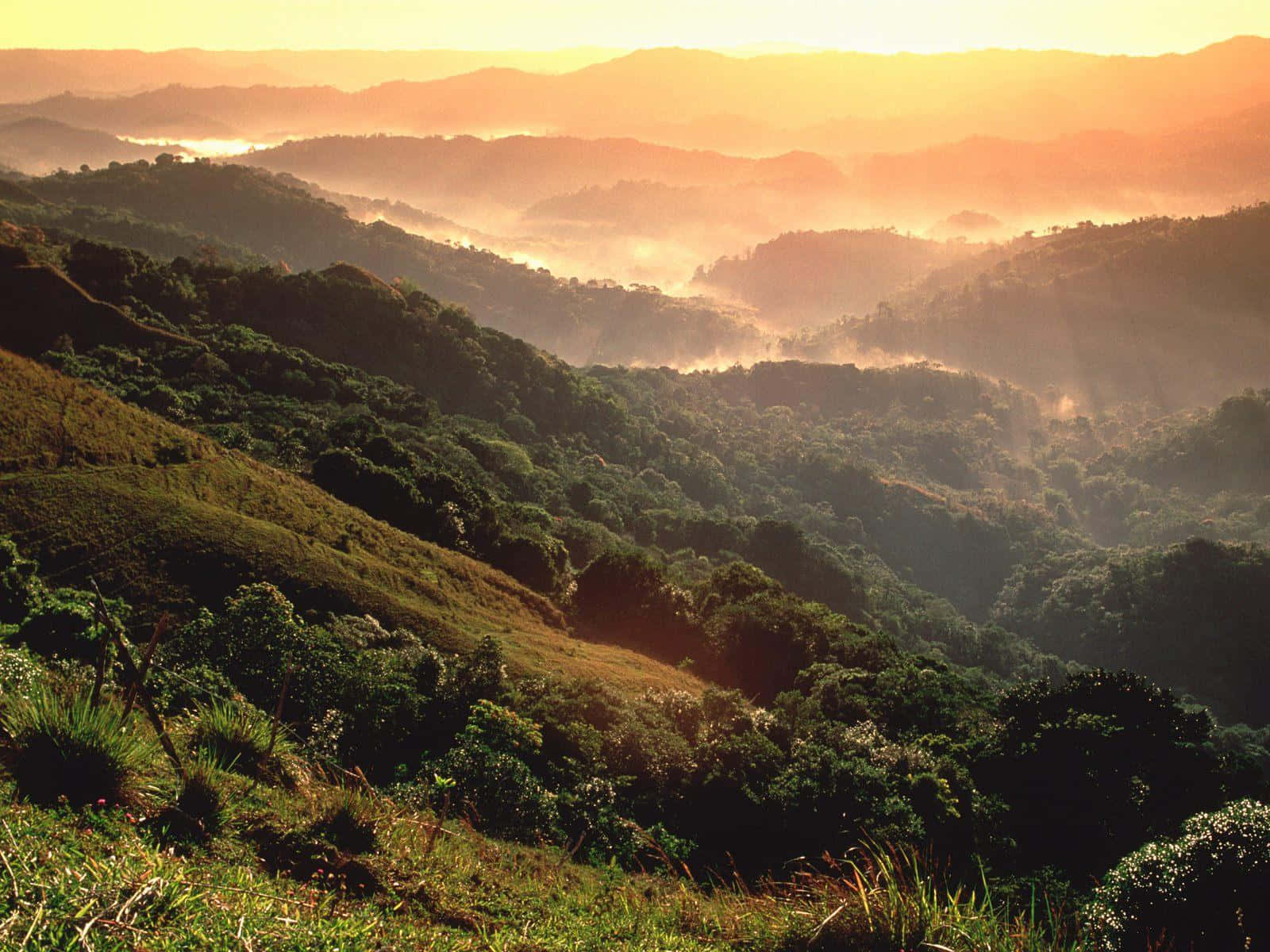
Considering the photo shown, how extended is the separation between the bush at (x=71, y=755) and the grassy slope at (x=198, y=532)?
13636 mm

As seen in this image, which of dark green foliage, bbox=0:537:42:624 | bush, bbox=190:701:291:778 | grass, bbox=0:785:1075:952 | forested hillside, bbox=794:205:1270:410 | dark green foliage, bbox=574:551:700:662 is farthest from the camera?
forested hillside, bbox=794:205:1270:410

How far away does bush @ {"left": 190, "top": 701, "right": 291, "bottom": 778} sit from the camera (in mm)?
6672

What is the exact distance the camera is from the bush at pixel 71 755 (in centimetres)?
488

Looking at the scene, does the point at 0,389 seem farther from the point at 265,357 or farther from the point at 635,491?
the point at 635,491

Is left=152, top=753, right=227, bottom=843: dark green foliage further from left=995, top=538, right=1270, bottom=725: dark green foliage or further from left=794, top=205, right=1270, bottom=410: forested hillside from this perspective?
left=794, top=205, right=1270, bottom=410: forested hillside

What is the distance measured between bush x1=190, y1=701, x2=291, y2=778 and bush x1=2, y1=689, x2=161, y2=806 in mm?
1445

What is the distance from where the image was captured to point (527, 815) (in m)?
11.7

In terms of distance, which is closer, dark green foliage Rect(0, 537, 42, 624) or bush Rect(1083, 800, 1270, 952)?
bush Rect(1083, 800, 1270, 952)

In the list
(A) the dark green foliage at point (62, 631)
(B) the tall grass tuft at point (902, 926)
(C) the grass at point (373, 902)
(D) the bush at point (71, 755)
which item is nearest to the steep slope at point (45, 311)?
(A) the dark green foliage at point (62, 631)

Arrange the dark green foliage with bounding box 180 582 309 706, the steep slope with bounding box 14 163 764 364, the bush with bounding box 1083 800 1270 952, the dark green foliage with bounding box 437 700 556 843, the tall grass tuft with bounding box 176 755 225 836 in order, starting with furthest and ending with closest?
the steep slope with bounding box 14 163 764 364 < the dark green foliage with bounding box 180 582 309 706 < the dark green foliage with bounding box 437 700 556 843 < the bush with bounding box 1083 800 1270 952 < the tall grass tuft with bounding box 176 755 225 836

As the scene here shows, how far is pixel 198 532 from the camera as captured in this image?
19469 mm

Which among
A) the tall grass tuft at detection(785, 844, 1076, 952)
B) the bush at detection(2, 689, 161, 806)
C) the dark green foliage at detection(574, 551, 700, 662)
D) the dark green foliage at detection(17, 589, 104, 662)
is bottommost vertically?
the dark green foliage at detection(574, 551, 700, 662)

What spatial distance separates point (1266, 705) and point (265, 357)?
79.5 meters

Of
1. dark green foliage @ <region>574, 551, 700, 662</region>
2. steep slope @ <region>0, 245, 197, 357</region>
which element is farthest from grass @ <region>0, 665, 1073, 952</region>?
steep slope @ <region>0, 245, 197, 357</region>
